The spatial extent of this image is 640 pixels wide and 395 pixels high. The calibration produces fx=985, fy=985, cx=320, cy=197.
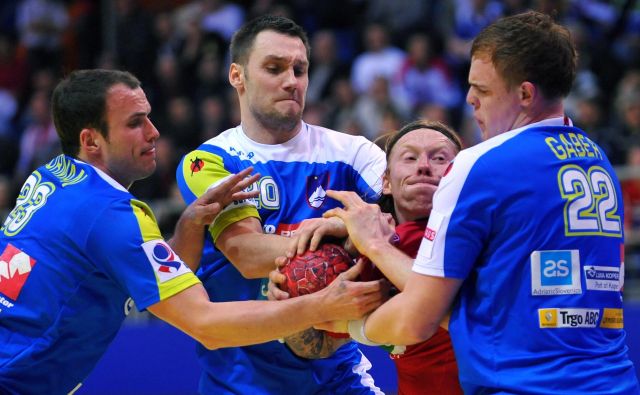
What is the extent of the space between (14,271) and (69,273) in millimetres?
274

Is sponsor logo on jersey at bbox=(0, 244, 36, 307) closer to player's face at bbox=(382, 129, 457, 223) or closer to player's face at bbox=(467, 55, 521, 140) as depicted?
player's face at bbox=(382, 129, 457, 223)

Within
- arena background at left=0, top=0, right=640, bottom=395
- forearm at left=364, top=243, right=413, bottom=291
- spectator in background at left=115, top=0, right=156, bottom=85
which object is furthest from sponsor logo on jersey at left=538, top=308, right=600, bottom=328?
spectator in background at left=115, top=0, right=156, bottom=85

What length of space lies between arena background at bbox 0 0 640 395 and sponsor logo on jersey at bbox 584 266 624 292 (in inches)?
243

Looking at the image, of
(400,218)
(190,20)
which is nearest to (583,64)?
(190,20)

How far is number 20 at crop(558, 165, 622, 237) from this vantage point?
12.5ft

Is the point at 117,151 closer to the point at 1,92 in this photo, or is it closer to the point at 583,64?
the point at 583,64

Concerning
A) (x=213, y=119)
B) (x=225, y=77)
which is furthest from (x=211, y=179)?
(x=225, y=77)

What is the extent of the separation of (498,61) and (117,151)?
2.04 meters

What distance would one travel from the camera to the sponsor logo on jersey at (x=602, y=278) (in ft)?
12.5

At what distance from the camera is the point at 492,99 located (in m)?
4.04

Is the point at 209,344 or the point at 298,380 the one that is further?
the point at 298,380

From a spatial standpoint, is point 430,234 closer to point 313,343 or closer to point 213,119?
point 313,343

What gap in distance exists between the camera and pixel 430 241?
12.7 feet

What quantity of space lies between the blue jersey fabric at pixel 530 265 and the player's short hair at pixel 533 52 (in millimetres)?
230
